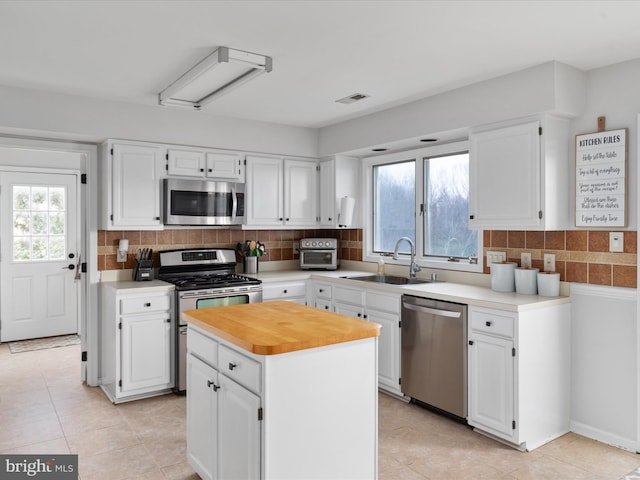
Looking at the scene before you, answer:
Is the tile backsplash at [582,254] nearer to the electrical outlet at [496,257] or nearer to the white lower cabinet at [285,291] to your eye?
the electrical outlet at [496,257]

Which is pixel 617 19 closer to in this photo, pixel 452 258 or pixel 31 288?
pixel 452 258

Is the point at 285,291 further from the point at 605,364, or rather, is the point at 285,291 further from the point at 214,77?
the point at 605,364

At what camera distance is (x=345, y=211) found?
4.89 m

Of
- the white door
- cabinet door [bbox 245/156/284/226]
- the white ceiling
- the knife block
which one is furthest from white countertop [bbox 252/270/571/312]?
the white door

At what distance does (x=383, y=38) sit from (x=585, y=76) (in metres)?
1.50

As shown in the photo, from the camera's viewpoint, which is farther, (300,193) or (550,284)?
(300,193)

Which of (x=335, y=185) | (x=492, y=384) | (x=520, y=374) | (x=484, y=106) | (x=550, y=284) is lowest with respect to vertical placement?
(x=492, y=384)

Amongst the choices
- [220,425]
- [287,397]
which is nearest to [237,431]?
[220,425]

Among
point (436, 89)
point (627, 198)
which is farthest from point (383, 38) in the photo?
point (627, 198)

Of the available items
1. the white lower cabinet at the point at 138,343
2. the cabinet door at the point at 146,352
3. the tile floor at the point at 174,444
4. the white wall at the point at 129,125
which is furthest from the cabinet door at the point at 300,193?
the tile floor at the point at 174,444

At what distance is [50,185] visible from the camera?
19.0 ft

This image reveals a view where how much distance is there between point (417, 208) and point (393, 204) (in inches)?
16.3

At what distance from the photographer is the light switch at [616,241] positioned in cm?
303

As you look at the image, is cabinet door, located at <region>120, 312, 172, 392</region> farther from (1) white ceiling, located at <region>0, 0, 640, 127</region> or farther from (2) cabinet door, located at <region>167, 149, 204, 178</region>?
(1) white ceiling, located at <region>0, 0, 640, 127</region>
